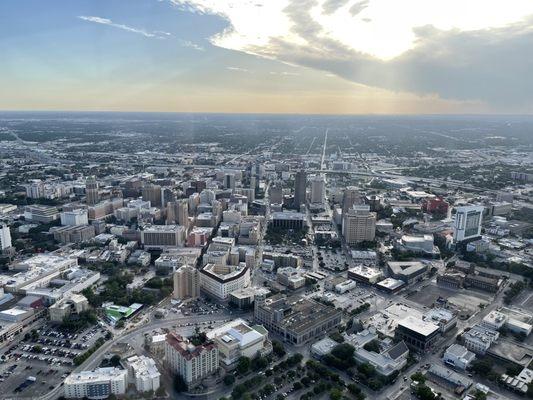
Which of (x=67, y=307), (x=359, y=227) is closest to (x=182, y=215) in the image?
(x=359, y=227)

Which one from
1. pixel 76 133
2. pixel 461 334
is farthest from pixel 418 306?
pixel 76 133

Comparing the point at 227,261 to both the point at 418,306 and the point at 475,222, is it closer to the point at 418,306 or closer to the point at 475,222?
the point at 418,306

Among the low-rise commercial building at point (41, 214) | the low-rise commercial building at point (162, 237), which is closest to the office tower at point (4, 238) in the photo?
the low-rise commercial building at point (41, 214)

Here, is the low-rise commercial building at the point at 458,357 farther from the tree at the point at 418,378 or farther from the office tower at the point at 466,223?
the office tower at the point at 466,223

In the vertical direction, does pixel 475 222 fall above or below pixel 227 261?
above

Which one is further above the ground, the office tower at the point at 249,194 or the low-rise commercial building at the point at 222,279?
the office tower at the point at 249,194

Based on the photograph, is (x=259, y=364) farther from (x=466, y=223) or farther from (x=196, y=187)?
(x=196, y=187)
